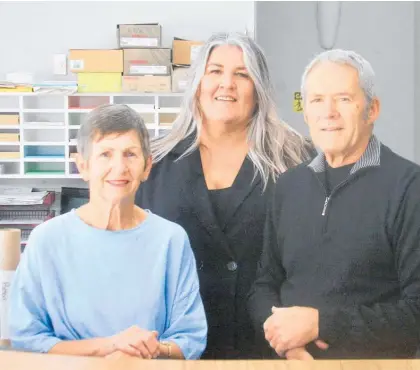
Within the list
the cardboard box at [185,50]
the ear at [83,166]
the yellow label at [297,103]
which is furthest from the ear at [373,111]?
the ear at [83,166]

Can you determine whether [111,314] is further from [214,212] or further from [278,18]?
[278,18]

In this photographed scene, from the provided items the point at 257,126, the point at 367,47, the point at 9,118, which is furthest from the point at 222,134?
the point at 9,118

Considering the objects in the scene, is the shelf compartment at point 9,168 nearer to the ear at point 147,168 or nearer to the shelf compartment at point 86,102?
the shelf compartment at point 86,102

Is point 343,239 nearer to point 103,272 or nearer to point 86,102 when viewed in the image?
point 103,272

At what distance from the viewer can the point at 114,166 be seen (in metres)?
1.28

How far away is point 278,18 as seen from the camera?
4.74ft

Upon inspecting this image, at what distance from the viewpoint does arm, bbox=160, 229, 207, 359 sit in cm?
132

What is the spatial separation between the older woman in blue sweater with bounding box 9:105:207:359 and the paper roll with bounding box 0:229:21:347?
0.11 feet

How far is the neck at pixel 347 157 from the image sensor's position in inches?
52.3

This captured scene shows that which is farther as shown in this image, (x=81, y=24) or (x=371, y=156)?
(x=81, y=24)

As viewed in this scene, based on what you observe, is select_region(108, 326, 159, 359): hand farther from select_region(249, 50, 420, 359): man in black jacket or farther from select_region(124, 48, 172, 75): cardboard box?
select_region(124, 48, 172, 75): cardboard box

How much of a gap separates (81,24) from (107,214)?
48cm

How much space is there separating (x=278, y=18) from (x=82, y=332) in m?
0.85

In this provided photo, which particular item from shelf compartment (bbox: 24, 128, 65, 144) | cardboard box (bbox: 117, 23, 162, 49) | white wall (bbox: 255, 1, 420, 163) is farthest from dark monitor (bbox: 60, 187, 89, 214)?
white wall (bbox: 255, 1, 420, 163)
